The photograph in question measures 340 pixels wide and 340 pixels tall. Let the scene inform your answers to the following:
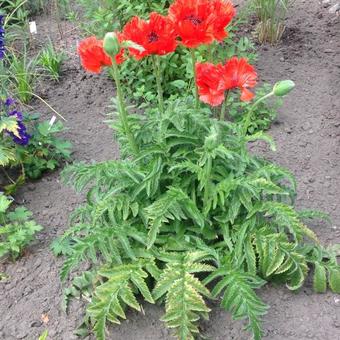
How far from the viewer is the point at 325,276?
2.42 metres

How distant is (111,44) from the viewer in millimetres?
A: 2037

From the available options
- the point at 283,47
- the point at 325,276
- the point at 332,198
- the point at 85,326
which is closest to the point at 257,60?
the point at 283,47

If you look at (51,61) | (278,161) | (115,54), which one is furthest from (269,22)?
(115,54)

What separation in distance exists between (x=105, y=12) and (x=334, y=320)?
8.00 feet

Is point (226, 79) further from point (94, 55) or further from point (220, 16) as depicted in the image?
point (94, 55)

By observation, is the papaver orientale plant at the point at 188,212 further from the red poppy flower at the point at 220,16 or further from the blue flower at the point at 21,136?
the blue flower at the point at 21,136

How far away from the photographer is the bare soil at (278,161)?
7.78 feet

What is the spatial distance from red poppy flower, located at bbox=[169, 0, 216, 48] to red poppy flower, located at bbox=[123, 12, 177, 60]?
0.15 ft

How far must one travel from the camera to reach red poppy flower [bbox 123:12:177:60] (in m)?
2.19

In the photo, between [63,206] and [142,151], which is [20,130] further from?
[142,151]

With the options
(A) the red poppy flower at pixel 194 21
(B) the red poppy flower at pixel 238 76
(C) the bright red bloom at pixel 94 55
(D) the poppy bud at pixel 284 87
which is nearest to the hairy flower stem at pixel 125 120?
(C) the bright red bloom at pixel 94 55

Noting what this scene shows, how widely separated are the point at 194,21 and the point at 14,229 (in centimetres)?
132

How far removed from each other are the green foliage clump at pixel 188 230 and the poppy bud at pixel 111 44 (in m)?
0.46

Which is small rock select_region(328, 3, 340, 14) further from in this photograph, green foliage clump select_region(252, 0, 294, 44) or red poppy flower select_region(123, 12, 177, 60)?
red poppy flower select_region(123, 12, 177, 60)
